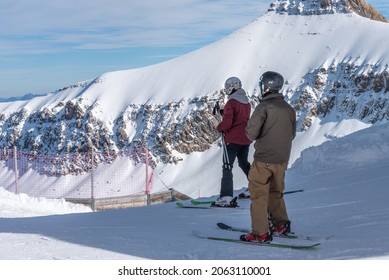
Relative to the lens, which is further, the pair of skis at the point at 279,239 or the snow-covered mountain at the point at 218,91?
the snow-covered mountain at the point at 218,91

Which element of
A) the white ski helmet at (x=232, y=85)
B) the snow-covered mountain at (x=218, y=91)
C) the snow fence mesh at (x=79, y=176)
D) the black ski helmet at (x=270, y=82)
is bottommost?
the snow fence mesh at (x=79, y=176)

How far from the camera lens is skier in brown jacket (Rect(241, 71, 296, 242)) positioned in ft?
19.4

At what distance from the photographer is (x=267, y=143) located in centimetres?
600

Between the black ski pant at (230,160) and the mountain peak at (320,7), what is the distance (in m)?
165

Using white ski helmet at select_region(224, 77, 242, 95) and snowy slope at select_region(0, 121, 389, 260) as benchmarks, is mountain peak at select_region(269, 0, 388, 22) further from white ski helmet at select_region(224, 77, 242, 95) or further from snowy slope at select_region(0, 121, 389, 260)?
white ski helmet at select_region(224, 77, 242, 95)

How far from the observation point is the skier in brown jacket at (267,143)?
19.4ft

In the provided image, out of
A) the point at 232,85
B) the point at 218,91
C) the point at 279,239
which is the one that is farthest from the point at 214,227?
the point at 218,91

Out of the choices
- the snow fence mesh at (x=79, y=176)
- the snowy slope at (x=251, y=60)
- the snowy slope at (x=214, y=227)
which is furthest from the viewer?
the snowy slope at (x=251, y=60)

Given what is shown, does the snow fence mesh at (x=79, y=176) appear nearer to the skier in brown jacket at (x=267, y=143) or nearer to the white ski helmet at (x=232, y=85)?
the white ski helmet at (x=232, y=85)

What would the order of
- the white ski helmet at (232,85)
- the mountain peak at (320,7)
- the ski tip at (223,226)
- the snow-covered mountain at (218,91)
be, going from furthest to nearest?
1. the mountain peak at (320,7)
2. the snow-covered mountain at (218,91)
3. the white ski helmet at (232,85)
4. the ski tip at (223,226)

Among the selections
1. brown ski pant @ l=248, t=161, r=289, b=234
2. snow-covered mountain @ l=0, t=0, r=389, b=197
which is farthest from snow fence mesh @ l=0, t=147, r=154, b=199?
brown ski pant @ l=248, t=161, r=289, b=234

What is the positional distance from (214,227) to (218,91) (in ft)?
430

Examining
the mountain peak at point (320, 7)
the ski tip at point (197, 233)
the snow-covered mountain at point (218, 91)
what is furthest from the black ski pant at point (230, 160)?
the mountain peak at point (320, 7)
